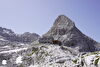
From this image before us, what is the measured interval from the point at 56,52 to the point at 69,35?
69.1 metres

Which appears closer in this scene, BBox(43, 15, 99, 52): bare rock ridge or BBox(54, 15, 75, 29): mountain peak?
BBox(43, 15, 99, 52): bare rock ridge

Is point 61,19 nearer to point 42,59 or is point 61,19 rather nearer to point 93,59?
point 42,59

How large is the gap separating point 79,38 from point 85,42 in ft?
22.8

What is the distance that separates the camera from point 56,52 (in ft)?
206

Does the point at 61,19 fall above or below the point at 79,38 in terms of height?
above

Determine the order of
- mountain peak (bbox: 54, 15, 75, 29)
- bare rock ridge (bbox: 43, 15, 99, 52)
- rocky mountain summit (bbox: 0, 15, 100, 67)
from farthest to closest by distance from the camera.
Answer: mountain peak (bbox: 54, 15, 75, 29), bare rock ridge (bbox: 43, 15, 99, 52), rocky mountain summit (bbox: 0, 15, 100, 67)

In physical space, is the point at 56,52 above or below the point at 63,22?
below

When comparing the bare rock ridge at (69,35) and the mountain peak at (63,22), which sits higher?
the mountain peak at (63,22)

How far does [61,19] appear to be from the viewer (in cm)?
15525

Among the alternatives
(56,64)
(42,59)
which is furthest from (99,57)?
(42,59)

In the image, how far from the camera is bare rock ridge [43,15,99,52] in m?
122

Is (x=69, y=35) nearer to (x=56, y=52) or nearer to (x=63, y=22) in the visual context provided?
(x=63, y=22)

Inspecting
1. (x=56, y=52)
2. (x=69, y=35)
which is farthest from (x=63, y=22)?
(x=56, y=52)

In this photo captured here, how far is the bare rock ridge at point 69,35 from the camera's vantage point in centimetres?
12166
